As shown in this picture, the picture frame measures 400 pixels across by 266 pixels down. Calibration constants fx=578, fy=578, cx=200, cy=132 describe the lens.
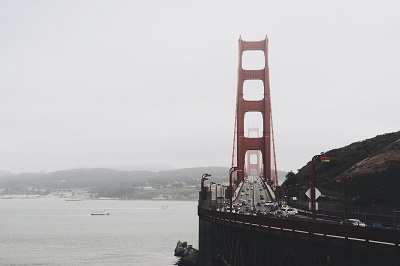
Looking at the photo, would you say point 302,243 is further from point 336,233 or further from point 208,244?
point 208,244

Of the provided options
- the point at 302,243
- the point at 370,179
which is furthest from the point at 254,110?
the point at 302,243

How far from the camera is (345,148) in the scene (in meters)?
152

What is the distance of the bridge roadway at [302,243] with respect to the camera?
2156cm

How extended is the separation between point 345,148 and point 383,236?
442 feet

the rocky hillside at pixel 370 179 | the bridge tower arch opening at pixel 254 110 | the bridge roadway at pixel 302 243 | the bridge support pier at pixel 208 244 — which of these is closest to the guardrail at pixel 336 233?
the bridge roadway at pixel 302 243

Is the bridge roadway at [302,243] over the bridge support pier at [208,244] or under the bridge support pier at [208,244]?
over

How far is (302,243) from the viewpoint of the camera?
27.1 m

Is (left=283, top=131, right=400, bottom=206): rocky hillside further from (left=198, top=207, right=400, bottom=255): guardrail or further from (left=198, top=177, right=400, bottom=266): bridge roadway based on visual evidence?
(left=198, top=207, right=400, bottom=255): guardrail

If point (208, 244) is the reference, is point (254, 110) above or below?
above

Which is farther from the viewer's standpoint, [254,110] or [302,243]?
[254,110]

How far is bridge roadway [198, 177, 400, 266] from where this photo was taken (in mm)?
21562

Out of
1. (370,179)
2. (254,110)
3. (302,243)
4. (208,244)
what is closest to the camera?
(302,243)

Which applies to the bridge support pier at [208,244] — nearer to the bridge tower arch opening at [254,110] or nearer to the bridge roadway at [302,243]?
the bridge roadway at [302,243]

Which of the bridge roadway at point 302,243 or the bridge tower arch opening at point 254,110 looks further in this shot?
the bridge tower arch opening at point 254,110
